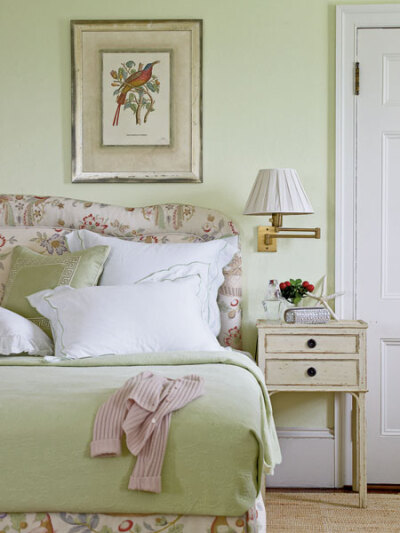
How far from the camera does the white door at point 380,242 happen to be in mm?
3045

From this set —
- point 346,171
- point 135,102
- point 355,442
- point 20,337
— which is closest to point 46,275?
point 20,337

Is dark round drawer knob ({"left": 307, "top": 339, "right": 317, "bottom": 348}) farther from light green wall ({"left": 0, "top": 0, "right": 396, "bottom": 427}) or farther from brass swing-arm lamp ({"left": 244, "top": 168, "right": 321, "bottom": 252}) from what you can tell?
brass swing-arm lamp ({"left": 244, "top": 168, "right": 321, "bottom": 252})

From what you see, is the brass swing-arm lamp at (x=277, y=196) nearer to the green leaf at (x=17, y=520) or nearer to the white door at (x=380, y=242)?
the white door at (x=380, y=242)

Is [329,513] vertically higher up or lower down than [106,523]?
lower down

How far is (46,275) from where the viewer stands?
8.59 feet

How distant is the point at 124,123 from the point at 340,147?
3.38ft

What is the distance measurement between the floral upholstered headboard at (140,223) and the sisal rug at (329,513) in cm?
71

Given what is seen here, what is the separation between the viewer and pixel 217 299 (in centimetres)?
301

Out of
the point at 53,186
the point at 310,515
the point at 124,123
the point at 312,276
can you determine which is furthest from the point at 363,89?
the point at 310,515

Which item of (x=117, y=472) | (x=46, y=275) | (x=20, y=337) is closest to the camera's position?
(x=117, y=472)

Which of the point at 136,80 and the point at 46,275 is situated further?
the point at 136,80

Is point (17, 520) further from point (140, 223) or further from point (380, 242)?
point (380, 242)

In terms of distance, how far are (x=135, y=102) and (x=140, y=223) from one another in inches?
23.1

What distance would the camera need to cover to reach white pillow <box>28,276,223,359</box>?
2.27 metres
